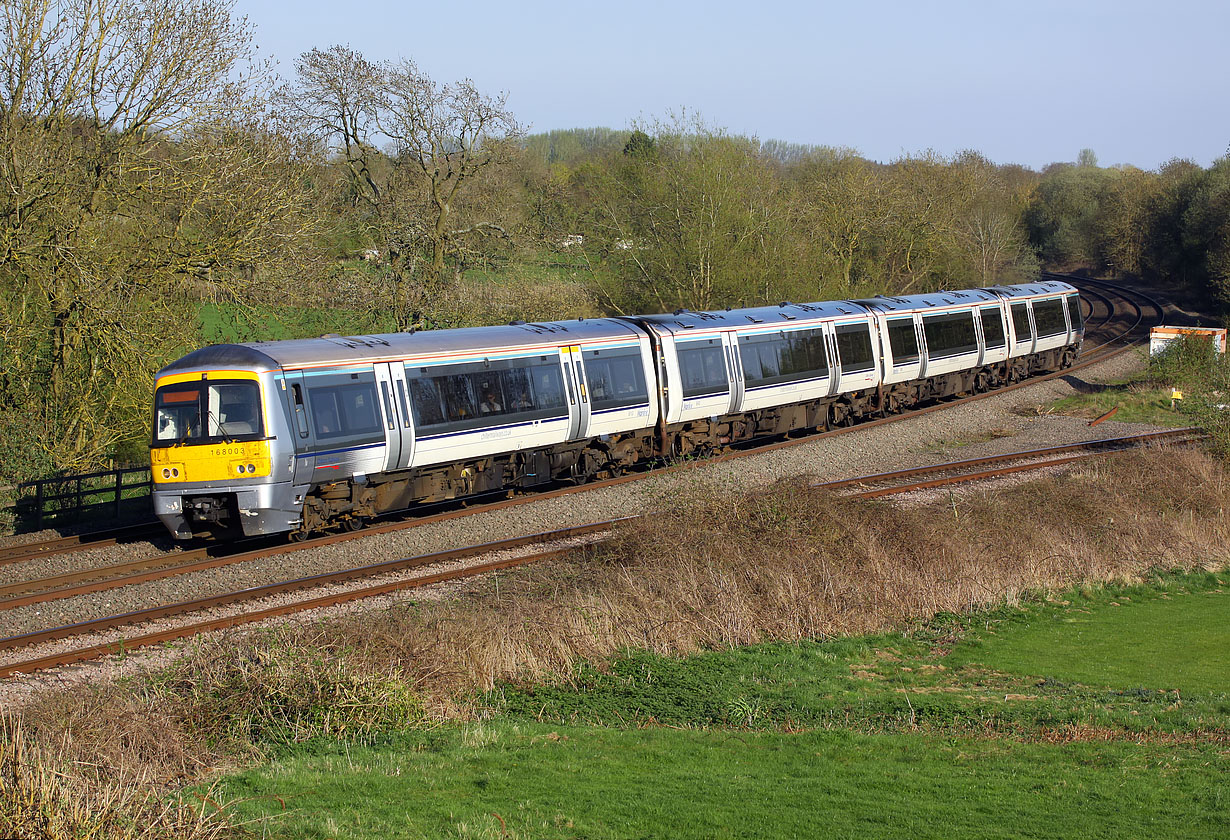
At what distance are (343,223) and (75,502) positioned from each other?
1174 cm

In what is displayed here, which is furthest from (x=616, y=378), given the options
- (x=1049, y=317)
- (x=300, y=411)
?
(x=1049, y=317)

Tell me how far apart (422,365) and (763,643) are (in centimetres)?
734

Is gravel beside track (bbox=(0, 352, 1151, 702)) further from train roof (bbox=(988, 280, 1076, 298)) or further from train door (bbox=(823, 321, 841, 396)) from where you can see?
train roof (bbox=(988, 280, 1076, 298))

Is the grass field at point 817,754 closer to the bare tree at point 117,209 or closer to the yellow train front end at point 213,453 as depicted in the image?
the yellow train front end at point 213,453

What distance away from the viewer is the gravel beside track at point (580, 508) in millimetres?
12102

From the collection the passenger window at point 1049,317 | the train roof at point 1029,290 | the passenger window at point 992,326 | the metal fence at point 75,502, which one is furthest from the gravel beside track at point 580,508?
the passenger window at point 1049,317

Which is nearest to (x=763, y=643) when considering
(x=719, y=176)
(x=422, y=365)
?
(x=422, y=365)

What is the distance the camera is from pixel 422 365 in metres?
16.7

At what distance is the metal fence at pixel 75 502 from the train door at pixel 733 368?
11.6 m

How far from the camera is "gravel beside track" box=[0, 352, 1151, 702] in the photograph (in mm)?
12102

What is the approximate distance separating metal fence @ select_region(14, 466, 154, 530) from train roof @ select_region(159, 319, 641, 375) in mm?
4215

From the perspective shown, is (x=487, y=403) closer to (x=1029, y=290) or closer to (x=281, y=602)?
(x=281, y=602)

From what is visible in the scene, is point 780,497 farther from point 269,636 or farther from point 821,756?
point 269,636

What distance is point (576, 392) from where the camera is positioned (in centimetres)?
1944
